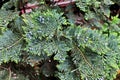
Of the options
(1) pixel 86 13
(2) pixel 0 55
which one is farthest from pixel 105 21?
(2) pixel 0 55

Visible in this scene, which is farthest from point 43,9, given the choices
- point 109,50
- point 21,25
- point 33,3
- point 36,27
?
point 109,50

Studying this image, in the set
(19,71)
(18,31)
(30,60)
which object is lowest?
(19,71)

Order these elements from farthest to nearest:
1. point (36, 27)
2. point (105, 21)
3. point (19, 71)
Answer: point (105, 21)
point (19, 71)
point (36, 27)

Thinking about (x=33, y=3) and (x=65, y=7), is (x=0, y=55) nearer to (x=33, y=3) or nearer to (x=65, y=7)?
(x=33, y=3)

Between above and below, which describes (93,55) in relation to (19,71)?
above

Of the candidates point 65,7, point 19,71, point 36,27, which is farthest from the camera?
point 65,7

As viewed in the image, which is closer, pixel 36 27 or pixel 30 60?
pixel 36 27
